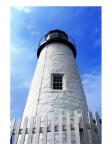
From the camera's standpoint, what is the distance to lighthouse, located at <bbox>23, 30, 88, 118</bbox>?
346cm

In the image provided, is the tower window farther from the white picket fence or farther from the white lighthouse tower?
the white picket fence

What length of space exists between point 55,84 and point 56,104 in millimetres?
481

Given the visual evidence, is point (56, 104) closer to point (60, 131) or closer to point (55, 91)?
point (55, 91)

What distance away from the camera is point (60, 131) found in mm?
2102

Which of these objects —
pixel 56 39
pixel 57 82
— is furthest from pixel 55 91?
pixel 56 39

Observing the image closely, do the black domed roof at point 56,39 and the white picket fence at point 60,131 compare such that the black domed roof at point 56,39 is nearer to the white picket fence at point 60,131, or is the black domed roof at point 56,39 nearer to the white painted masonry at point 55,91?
the white painted masonry at point 55,91

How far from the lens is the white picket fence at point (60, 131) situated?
2062 millimetres

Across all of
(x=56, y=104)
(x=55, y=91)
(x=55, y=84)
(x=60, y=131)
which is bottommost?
(x=60, y=131)
